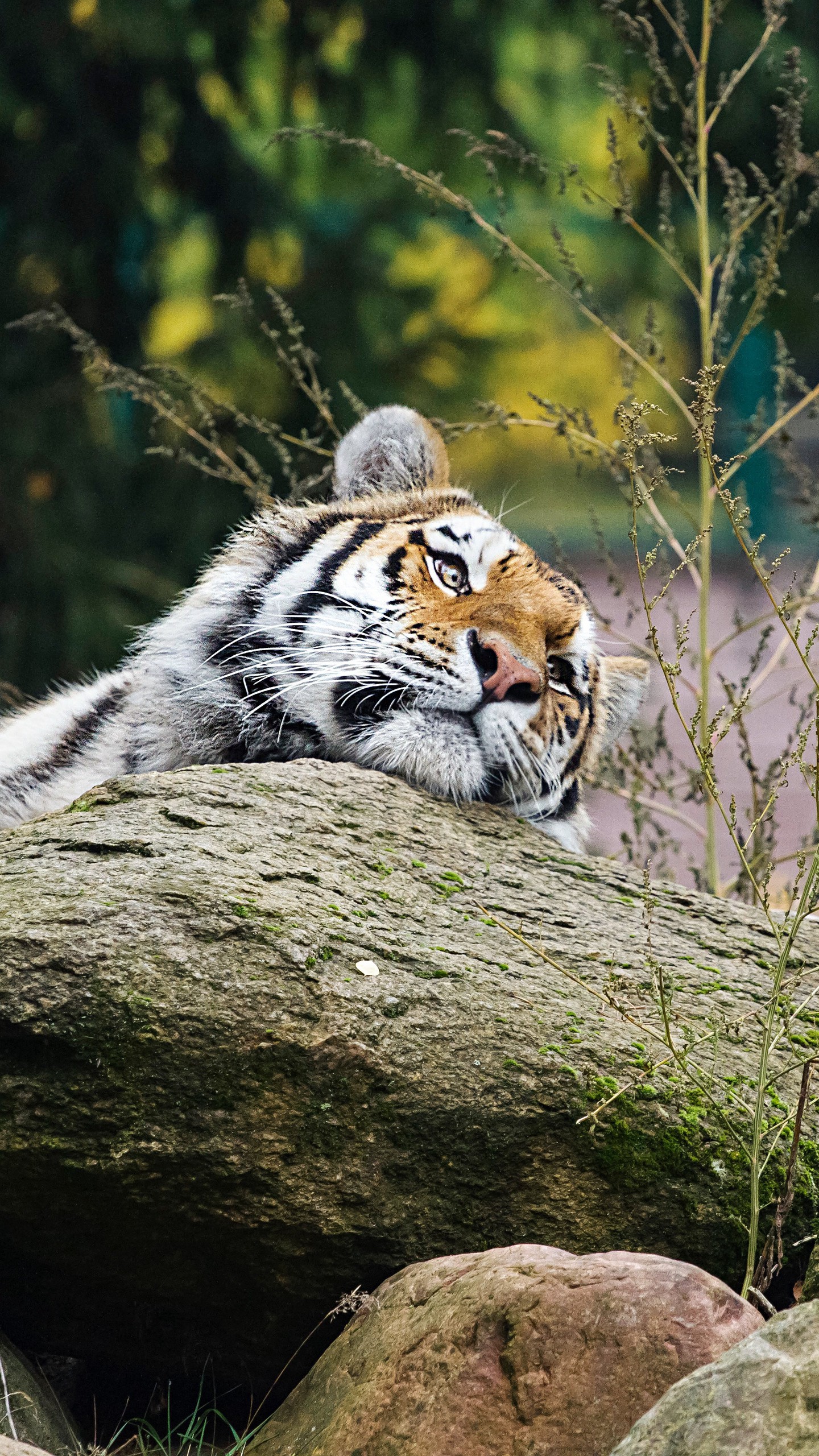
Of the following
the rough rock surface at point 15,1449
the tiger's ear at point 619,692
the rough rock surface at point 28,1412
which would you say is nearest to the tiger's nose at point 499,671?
the tiger's ear at point 619,692

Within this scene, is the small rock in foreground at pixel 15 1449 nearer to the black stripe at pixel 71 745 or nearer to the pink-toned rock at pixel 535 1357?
the pink-toned rock at pixel 535 1357

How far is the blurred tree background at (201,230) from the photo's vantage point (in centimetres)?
706

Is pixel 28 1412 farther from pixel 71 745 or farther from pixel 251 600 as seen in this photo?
pixel 251 600

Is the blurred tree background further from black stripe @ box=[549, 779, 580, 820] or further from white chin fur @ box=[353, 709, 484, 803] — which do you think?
white chin fur @ box=[353, 709, 484, 803]

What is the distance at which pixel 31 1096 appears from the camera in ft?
6.24

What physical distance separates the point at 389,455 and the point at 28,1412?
2.51 meters

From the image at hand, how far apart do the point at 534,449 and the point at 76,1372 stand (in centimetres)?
846

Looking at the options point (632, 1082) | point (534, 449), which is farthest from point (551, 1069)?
point (534, 449)

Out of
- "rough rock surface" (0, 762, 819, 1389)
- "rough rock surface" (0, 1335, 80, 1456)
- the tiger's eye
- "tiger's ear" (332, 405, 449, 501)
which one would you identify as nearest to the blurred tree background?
"tiger's ear" (332, 405, 449, 501)

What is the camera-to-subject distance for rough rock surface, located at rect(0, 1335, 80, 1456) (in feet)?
6.44

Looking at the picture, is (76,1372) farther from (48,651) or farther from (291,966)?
(48,651)

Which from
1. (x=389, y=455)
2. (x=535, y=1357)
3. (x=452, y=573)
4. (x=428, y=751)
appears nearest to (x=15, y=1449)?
(x=535, y=1357)

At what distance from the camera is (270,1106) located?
6.45 ft

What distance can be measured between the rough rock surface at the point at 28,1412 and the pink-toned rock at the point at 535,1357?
40 cm
